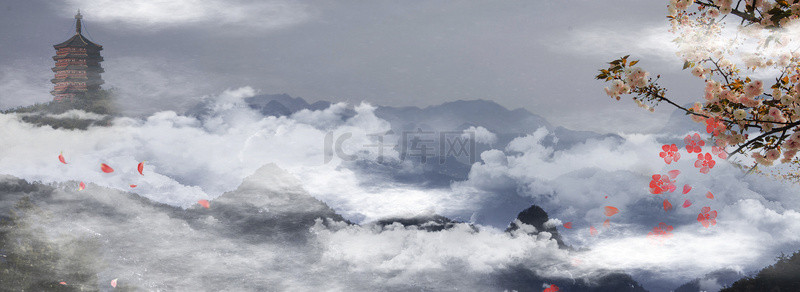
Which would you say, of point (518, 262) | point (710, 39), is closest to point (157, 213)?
point (518, 262)

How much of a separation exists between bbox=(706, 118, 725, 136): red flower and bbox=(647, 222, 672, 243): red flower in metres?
11.5

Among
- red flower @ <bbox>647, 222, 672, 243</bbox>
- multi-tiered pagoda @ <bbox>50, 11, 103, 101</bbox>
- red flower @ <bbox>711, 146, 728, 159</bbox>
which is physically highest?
multi-tiered pagoda @ <bbox>50, 11, 103, 101</bbox>

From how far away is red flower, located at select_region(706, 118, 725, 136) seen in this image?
477 centimetres

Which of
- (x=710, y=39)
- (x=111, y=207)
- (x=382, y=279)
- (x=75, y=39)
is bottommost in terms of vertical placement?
(x=382, y=279)

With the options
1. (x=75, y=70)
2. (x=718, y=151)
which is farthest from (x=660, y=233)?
(x=75, y=70)

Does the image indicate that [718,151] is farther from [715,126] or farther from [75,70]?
[75,70]

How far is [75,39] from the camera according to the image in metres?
20.3

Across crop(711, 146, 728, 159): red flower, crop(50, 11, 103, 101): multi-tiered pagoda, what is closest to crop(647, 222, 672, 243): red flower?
crop(711, 146, 728, 159): red flower

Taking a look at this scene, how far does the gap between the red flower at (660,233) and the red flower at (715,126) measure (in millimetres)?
11473

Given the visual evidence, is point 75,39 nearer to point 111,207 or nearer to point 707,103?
point 111,207

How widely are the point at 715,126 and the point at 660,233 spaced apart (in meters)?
11.6

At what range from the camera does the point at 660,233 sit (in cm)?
1520

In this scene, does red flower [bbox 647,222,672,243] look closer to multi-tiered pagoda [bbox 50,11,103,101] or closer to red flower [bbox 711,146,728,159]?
red flower [bbox 711,146,728,159]

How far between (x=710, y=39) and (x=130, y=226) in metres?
21.8
